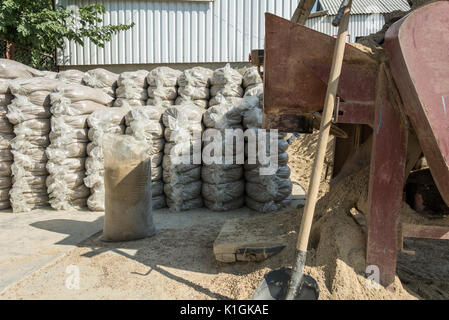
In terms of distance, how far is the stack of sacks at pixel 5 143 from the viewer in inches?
179

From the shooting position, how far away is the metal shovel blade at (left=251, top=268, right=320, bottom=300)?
1.84 m

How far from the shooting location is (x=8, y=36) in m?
7.88

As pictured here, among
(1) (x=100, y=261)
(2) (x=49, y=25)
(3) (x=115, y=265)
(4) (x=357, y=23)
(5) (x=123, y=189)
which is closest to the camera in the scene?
(3) (x=115, y=265)

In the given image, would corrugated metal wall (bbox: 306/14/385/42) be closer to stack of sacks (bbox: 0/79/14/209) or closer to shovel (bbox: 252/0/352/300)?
stack of sacks (bbox: 0/79/14/209)

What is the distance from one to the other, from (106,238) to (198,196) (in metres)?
1.64

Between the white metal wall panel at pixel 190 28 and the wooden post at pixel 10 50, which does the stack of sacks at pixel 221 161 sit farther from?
the wooden post at pixel 10 50

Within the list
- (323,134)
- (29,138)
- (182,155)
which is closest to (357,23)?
(182,155)

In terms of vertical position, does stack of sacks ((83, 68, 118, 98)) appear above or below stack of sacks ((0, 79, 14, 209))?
above

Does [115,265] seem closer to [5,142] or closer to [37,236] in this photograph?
[37,236]

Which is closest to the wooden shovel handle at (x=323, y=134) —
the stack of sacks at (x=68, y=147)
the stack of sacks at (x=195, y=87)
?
the stack of sacks at (x=68, y=147)

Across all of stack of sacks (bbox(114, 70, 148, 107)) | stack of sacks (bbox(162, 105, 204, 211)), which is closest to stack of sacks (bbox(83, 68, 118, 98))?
stack of sacks (bbox(114, 70, 148, 107))

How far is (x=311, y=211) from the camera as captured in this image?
186cm

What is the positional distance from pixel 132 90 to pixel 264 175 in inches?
125

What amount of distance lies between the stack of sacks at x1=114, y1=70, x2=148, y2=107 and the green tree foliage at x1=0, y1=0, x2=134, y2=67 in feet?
9.46
